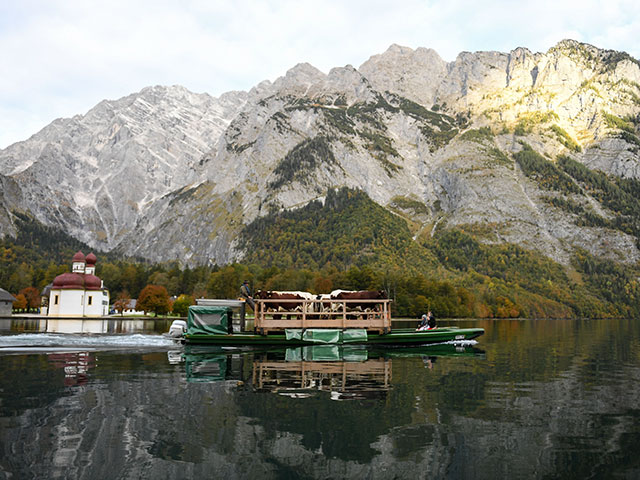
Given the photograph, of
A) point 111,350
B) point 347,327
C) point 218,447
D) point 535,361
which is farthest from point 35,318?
→ point 218,447

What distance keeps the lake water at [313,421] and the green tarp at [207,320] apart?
1406 cm

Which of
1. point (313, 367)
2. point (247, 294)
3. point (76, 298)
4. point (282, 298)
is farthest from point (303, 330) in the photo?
point (76, 298)

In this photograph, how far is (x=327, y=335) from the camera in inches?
1940

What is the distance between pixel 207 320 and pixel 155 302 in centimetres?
10525

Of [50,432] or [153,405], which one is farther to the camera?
[153,405]

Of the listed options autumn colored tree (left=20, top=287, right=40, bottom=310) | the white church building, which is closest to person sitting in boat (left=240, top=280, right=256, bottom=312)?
the white church building

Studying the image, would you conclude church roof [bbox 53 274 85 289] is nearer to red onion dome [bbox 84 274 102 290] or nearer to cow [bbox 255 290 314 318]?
red onion dome [bbox 84 274 102 290]

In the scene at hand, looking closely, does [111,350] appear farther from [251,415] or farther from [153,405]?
[251,415]

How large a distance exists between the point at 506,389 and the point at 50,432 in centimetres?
2043

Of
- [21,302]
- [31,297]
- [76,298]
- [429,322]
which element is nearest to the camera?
[429,322]

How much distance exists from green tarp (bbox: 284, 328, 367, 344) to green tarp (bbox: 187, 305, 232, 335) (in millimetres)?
6305

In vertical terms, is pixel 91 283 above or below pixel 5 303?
above

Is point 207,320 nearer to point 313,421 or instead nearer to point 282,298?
point 282,298

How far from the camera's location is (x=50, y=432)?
52.1 ft
